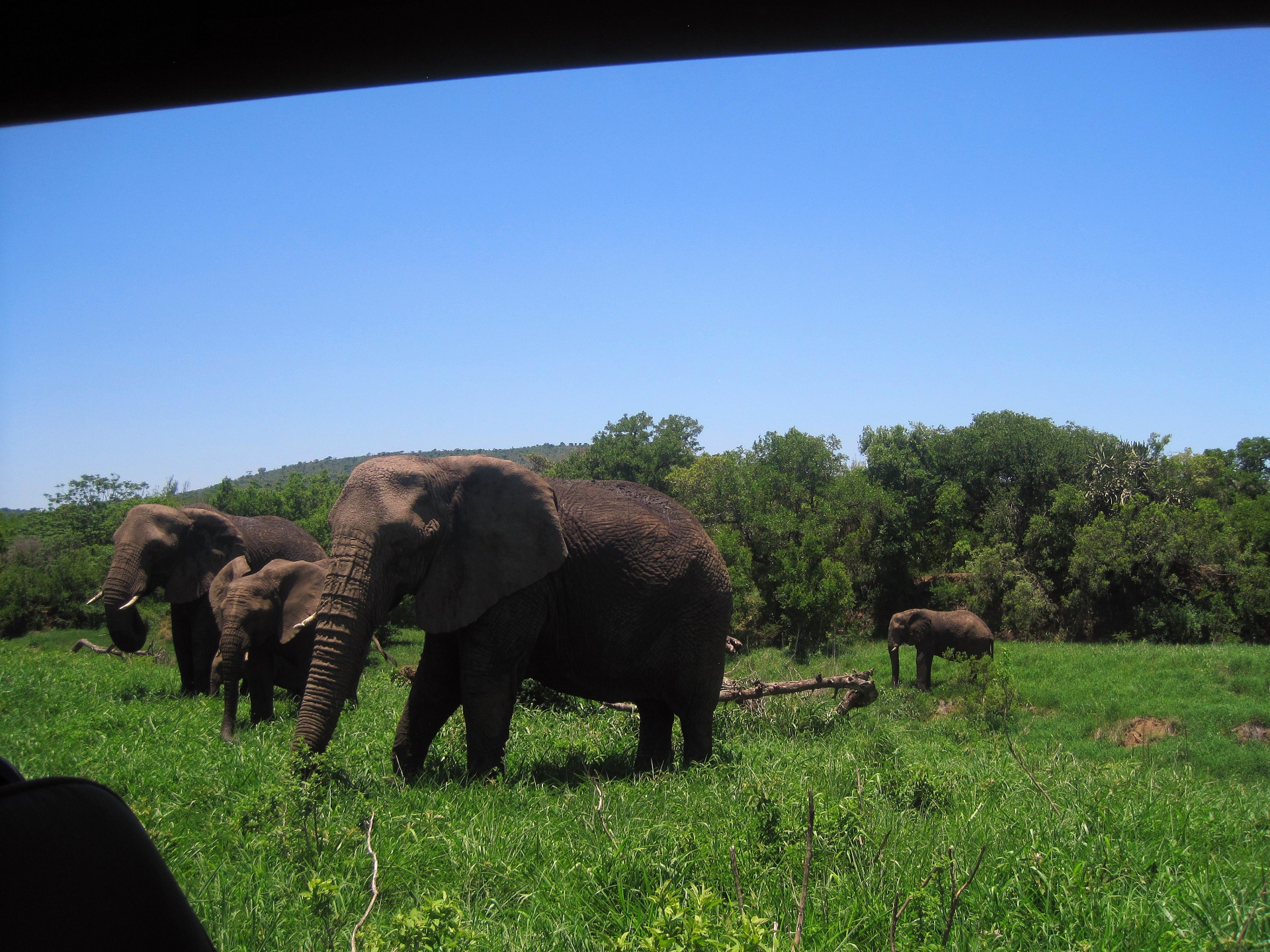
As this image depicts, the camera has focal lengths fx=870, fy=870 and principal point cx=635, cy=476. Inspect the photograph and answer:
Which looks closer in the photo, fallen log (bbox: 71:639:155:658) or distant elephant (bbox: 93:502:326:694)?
distant elephant (bbox: 93:502:326:694)

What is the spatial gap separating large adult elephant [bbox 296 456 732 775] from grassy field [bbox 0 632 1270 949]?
1.68 feet

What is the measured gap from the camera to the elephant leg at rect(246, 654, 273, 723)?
33.6 feet

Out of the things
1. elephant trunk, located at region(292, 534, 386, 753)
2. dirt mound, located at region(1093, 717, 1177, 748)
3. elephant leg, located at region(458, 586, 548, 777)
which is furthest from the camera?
dirt mound, located at region(1093, 717, 1177, 748)

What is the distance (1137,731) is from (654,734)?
12.4 m

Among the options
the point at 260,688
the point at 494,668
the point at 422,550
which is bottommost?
the point at 260,688

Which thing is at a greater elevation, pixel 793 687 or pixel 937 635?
pixel 793 687

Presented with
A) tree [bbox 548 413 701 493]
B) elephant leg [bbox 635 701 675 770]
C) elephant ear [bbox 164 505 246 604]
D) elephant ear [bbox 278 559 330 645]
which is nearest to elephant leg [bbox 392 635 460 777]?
elephant leg [bbox 635 701 675 770]

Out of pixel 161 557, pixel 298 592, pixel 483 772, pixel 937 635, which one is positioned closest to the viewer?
pixel 483 772

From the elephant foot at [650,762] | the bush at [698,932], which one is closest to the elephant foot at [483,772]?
the elephant foot at [650,762]

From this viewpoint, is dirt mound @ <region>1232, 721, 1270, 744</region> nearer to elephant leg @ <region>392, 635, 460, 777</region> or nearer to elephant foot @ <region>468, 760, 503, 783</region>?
elephant foot @ <region>468, 760, 503, 783</region>

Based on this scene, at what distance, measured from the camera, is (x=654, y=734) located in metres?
8.19

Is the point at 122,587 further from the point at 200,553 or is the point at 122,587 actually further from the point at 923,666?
the point at 923,666

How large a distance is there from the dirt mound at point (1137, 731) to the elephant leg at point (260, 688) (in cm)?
1397

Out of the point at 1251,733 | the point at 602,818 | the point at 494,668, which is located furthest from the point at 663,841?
the point at 1251,733
